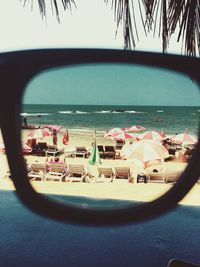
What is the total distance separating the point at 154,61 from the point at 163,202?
18 cm

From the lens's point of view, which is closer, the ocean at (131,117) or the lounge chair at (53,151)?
the ocean at (131,117)

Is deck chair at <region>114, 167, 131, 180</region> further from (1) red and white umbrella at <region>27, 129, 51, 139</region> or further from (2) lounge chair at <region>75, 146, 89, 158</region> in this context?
(2) lounge chair at <region>75, 146, 89, 158</region>

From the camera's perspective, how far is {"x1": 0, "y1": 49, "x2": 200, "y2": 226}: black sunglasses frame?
418mm

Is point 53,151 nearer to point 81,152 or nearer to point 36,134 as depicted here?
point 81,152

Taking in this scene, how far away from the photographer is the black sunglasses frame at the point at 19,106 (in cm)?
42

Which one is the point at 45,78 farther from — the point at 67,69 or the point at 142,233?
the point at 142,233

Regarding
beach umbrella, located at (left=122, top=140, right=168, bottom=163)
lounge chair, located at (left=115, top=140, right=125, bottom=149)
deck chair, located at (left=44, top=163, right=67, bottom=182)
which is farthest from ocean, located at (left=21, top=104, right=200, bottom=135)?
deck chair, located at (left=44, top=163, right=67, bottom=182)

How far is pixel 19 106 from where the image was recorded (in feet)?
1.41

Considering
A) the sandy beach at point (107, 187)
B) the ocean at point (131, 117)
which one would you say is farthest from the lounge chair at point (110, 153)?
the ocean at point (131, 117)

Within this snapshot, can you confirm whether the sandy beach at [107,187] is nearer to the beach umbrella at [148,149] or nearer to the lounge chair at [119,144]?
the beach umbrella at [148,149]

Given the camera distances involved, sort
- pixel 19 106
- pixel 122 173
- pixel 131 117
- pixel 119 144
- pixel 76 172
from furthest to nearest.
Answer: pixel 131 117
pixel 119 144
pixel 122 173
pixel 76 172
pixel 19 106

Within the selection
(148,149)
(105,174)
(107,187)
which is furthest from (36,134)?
(105,174)

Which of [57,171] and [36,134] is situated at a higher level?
[36,134]

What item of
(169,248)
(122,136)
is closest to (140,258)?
(169,248)
